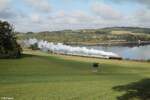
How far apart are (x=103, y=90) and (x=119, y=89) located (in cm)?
144

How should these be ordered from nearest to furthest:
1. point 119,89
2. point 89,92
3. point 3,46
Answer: point 89,92, point 119,89, point 3,46

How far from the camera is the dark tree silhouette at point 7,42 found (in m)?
77.7

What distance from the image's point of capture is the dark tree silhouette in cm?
7768

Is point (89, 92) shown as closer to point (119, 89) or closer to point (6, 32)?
point (119, 89)

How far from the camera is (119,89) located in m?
26.4

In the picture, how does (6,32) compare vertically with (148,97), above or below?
above

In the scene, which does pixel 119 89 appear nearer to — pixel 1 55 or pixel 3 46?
pixel 1 55

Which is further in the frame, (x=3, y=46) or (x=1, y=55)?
(x=3, y=46)

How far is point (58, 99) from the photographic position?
2156 centimetres

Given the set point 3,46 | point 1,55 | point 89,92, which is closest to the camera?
point 89,92

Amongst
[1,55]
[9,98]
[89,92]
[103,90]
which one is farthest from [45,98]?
[1,55]

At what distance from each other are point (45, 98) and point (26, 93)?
2699 mm

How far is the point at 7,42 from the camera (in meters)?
80.9

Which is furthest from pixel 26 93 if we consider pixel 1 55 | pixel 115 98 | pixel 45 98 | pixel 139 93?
pixel 1 55
